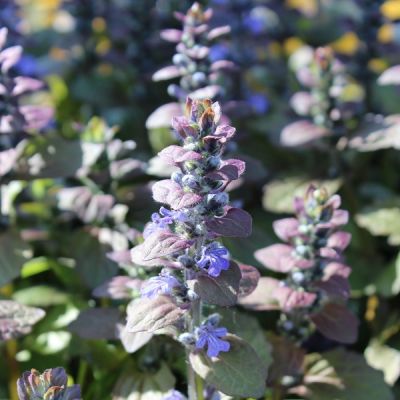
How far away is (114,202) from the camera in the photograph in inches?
99.6

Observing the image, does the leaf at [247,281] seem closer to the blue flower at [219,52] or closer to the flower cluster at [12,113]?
the flower cluster at [12,113]

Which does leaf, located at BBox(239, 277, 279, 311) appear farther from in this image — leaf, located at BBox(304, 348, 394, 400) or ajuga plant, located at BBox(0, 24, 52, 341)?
A: ajuga plant, located at BBox(0, 24, 52, 341)

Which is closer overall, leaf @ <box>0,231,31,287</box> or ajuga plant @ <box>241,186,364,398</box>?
ajuga plant @ <box>241,186,364,398</box>

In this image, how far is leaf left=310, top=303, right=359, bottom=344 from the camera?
84.2 inches

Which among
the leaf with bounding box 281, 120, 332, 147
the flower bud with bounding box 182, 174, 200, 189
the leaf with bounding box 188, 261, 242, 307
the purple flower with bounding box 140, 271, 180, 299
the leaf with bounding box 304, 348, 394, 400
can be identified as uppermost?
the flower bud with bounding box 182, 174, 200, 189

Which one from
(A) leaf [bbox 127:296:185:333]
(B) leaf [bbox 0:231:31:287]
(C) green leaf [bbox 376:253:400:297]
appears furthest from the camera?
(C) green leaf [bbox 376:253:400:297]

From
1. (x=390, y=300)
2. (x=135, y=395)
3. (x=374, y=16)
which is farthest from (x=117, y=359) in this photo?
(x=374, y=16)

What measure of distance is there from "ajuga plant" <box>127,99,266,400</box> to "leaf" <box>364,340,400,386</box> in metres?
0.72

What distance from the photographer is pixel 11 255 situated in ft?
7.75

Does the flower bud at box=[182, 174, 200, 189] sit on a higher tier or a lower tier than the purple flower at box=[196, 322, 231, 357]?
higher

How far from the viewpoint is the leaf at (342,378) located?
84.6 inches

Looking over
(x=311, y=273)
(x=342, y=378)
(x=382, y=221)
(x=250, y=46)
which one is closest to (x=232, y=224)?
(x=311, y=273)

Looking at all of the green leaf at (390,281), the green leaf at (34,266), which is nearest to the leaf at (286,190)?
the green leaf at (390,281)

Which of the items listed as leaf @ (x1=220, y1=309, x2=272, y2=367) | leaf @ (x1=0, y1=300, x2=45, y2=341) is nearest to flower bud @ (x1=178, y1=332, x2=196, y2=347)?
leaf @ (x1=220, y1=309, x2=272, y2=367)
